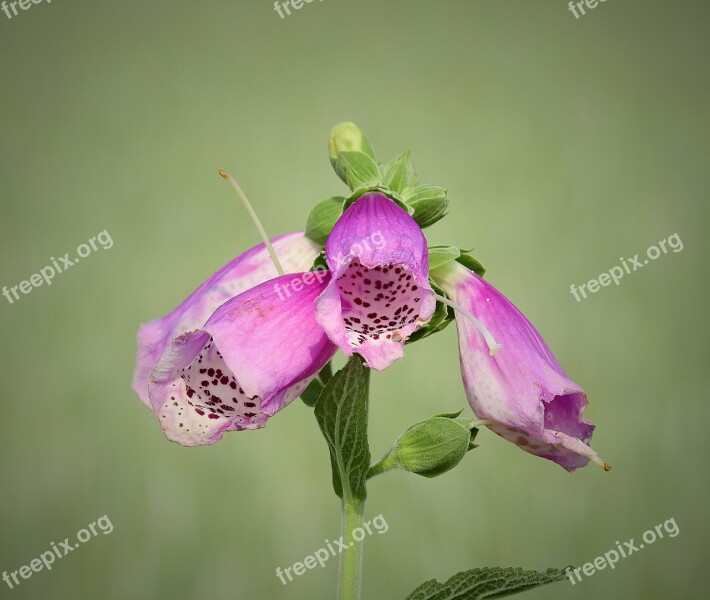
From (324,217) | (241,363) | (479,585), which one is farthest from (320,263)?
(479,585)

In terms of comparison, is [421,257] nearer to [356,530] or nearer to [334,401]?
[334,401]

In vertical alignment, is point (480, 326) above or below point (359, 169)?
below

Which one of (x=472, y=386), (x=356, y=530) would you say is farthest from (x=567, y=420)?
(x=356, y=530)

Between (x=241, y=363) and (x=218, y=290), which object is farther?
(x=218, y=290)

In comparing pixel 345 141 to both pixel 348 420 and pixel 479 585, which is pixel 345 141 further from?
pixel 479 585

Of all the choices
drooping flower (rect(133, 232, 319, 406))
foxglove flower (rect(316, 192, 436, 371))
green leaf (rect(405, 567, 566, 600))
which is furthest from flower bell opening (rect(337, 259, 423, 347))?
green leaf (rect(405, 567, 566, 600))

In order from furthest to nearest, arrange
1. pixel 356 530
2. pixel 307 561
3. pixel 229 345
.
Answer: pixel 307 561, pixel 356 530, pixel 229 345
